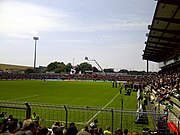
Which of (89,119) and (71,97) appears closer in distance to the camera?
(89,119)

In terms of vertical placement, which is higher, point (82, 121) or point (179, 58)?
point (179, 58)

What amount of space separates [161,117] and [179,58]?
31378 millimetres

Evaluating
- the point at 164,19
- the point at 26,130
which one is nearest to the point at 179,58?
the point at 164,19

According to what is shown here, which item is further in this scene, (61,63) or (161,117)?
(61,63)

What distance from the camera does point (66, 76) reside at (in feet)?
378

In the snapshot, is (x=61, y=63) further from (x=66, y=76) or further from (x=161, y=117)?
(x=161, y=117)

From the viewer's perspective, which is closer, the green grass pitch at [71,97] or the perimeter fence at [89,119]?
the perimeter fence at [89,119]

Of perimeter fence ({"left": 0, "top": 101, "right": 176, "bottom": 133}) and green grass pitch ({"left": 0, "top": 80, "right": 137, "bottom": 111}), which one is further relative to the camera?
green grass pitch ({"left": 0, "top": 80, "right": 137, "bottom": 111})

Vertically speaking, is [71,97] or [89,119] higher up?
[71,97]

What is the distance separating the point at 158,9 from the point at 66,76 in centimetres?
9330

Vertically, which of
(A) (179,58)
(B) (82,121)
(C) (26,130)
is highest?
(A) (179,58)

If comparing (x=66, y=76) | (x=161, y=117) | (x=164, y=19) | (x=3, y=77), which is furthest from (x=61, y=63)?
(x=161, y=117)

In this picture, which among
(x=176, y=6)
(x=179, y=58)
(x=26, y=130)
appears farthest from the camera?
(x=179, y=58)

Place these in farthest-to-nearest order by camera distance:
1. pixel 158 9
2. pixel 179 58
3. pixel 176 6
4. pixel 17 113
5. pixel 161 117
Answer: pixel 179 58
pixel 158 9
pixel 176 6
pixel 17 113
pixel 161 117
